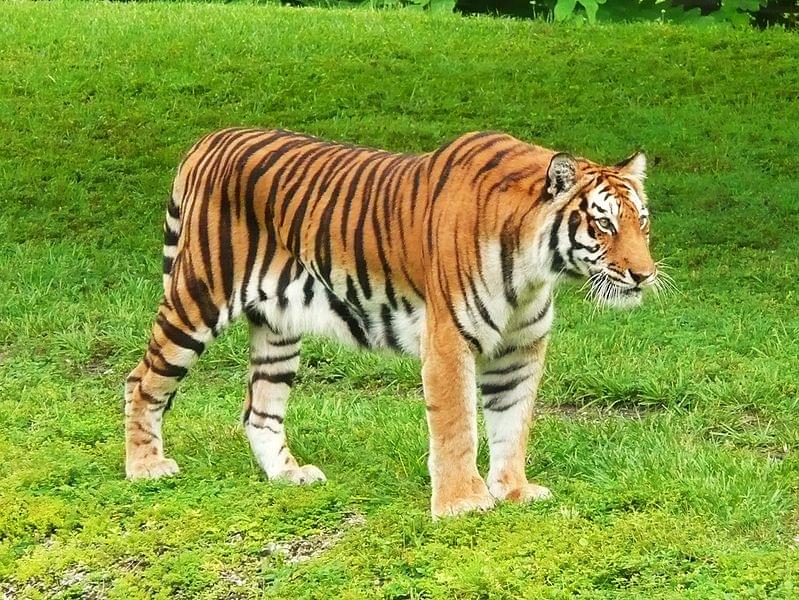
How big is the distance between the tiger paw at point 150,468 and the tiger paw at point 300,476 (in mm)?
480

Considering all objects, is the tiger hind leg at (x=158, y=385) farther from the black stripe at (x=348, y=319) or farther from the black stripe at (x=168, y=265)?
the black stripe at (x=348, y=319)

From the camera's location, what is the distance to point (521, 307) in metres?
5.03

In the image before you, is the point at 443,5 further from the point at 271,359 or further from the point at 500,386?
the point at 500,386

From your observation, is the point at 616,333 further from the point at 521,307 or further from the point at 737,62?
the point at 737,62

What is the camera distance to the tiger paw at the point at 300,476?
5.53 meters

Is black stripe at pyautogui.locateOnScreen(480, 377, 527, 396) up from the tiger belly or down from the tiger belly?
down

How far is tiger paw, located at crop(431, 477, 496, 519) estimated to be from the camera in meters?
4.91

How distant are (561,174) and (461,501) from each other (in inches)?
51.7

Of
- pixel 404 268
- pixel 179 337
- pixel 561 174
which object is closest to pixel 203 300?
pixel 179 337

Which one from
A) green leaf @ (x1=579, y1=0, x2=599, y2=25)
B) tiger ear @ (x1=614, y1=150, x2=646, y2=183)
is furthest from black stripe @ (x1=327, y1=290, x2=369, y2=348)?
green leaf @ (x1=579, y1=0, x2=599, y2=25)

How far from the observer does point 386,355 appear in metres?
5.81

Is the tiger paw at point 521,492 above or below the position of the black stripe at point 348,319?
below

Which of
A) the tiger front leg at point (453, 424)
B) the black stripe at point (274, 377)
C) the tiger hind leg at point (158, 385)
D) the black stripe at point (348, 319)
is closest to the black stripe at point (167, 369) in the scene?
the tiger hind leg at point (158, 385)

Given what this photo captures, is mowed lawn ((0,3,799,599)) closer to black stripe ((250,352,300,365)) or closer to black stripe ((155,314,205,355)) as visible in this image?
black stripe ((250,352,300,365))
